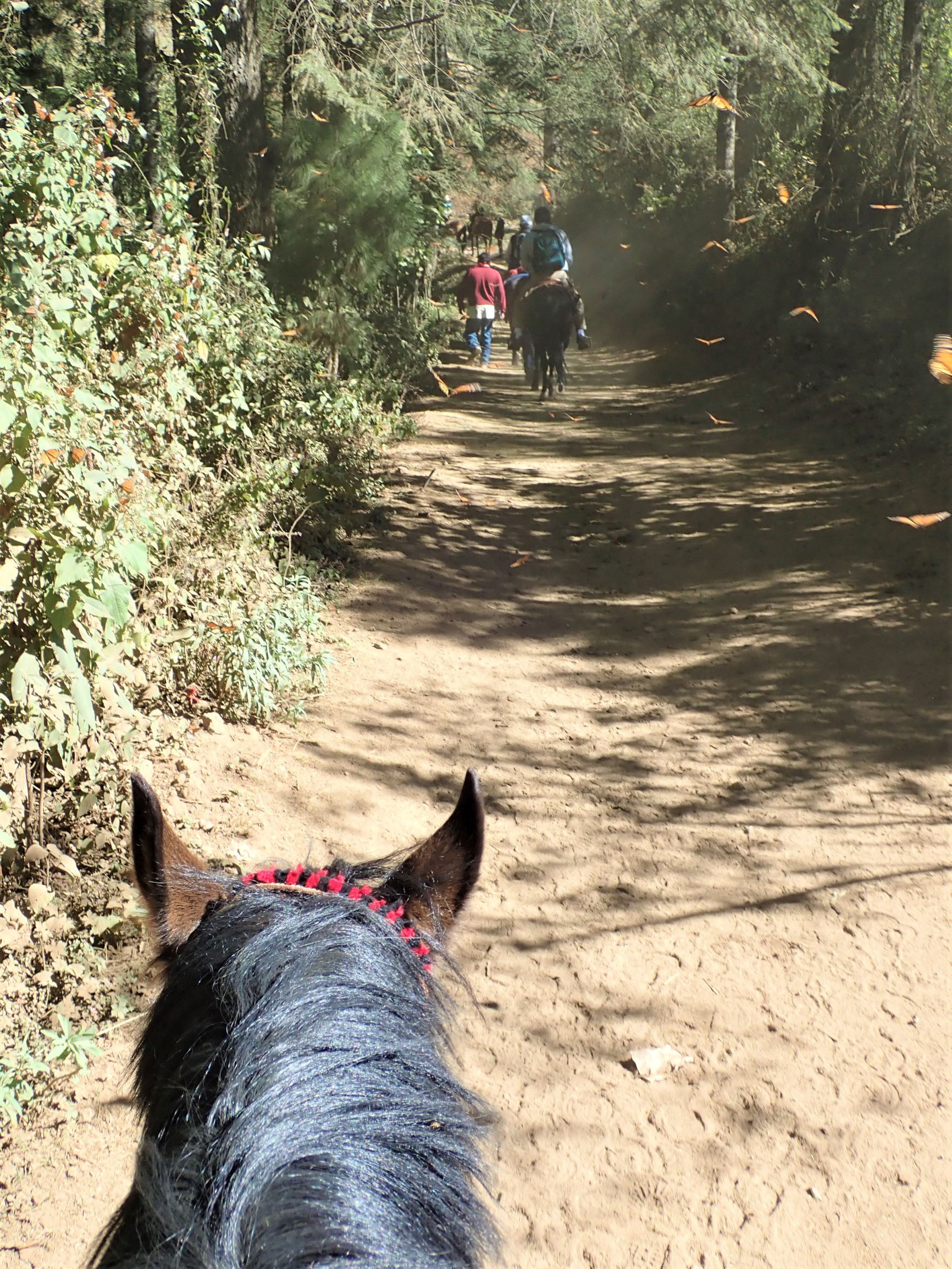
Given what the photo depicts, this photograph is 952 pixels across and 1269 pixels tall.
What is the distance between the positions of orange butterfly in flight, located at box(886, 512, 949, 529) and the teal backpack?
27.9ft

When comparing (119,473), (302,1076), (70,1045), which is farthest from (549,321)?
(302,1076)

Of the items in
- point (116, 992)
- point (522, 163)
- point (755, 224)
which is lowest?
point (116, 992)

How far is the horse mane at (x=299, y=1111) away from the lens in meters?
1.11

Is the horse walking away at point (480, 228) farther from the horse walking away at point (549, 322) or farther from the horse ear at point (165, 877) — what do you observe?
the horse ear at point (165, 877)

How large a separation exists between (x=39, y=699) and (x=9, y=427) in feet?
3.00

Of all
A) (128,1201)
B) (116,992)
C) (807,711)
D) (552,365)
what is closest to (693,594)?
(807,711)

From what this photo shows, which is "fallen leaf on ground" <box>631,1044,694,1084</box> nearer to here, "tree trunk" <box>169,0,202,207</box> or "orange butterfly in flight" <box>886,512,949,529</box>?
"orange butterfly in flight" <box>886,512,949,529</box>

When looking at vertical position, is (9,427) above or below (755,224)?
below

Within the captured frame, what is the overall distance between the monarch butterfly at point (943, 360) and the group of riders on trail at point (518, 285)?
539 cm

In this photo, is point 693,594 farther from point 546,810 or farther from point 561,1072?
point 561,1072

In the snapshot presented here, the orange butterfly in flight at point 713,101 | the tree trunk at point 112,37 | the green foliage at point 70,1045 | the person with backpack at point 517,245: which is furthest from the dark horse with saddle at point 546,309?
the green foliage at point 70,1045

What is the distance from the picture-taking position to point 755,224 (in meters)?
16.9

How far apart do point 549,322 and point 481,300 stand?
3.01 metres

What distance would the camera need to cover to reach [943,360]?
29.8 ft
